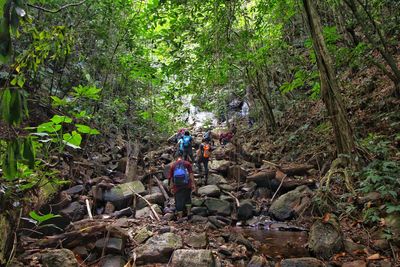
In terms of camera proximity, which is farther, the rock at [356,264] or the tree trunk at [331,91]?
the tree trunk at [331,91]

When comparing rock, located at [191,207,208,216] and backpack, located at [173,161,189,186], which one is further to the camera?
rock, located at [191,207,208,216]

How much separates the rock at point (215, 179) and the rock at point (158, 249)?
18.6 feet

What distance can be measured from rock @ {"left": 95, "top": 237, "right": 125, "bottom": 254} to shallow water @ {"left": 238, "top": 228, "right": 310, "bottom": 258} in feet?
8.97

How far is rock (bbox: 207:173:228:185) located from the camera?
1168 centimetres

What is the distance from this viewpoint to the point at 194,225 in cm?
778

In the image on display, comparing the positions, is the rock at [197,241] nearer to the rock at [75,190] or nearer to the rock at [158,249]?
the rock at [158,249]

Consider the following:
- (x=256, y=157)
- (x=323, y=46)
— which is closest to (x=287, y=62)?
(x=256, y=157)

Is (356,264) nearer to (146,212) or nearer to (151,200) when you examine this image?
(146,212)

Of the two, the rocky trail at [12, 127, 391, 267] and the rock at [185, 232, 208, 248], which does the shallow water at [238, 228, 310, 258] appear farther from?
the rock at [185, 232, 208, 248]

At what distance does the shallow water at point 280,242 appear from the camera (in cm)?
610

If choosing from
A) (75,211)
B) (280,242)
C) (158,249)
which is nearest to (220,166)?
A: (280,242)

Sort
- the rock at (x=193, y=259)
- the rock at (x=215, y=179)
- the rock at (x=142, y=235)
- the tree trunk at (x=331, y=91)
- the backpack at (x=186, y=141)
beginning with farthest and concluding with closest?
the rock at (x=215, y=179), the backpack at (x=186, y=141), the tree trunk at (x=331, y=91), the rock at (x=142, y=235), the rock at (x=193, y=259)

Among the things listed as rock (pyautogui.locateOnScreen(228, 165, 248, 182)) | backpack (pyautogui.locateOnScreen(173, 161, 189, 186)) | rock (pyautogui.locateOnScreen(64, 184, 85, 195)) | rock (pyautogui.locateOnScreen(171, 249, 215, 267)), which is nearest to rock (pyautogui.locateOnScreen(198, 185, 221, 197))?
rock (pyautogui.locateOnScreen(228, 165, 248, 182))

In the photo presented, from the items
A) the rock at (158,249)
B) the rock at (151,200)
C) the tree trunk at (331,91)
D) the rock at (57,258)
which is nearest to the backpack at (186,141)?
the rock at (151,200)
